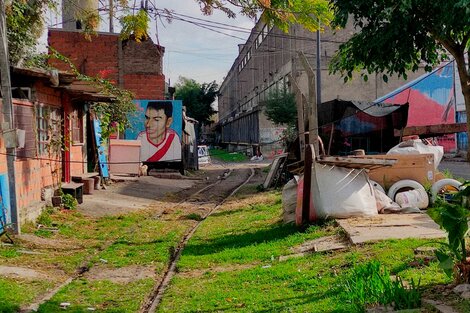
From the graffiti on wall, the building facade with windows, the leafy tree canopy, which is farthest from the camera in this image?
the leafy tree canopy

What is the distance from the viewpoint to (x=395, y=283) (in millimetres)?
5477

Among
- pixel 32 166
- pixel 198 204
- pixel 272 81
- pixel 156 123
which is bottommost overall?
pixel 198 204

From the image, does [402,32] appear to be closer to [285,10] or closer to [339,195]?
[285,10]

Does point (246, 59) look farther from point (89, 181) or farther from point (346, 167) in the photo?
point (346, 167)

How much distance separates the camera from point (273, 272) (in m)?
8.10

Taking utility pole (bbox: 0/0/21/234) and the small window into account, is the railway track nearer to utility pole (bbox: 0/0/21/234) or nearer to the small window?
utility pole (bbox: 0/0/21/234)

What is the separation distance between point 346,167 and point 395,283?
5.89 meters

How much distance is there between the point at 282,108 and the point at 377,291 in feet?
124

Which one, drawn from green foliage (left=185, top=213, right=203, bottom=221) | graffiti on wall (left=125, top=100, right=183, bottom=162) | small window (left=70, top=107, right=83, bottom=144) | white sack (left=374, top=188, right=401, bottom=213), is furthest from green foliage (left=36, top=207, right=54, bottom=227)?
graffiti on wall (left=125, top=100, right=183, bottom=162)

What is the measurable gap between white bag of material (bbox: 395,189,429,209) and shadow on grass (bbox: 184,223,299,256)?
7.85 feet

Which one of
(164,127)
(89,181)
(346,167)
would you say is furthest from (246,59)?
(346,167)

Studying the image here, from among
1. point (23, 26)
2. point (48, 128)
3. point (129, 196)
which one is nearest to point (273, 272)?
point (48, 128)

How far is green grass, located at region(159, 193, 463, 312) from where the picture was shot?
6.46 m

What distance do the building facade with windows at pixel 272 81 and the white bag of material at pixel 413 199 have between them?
10.7 ft
